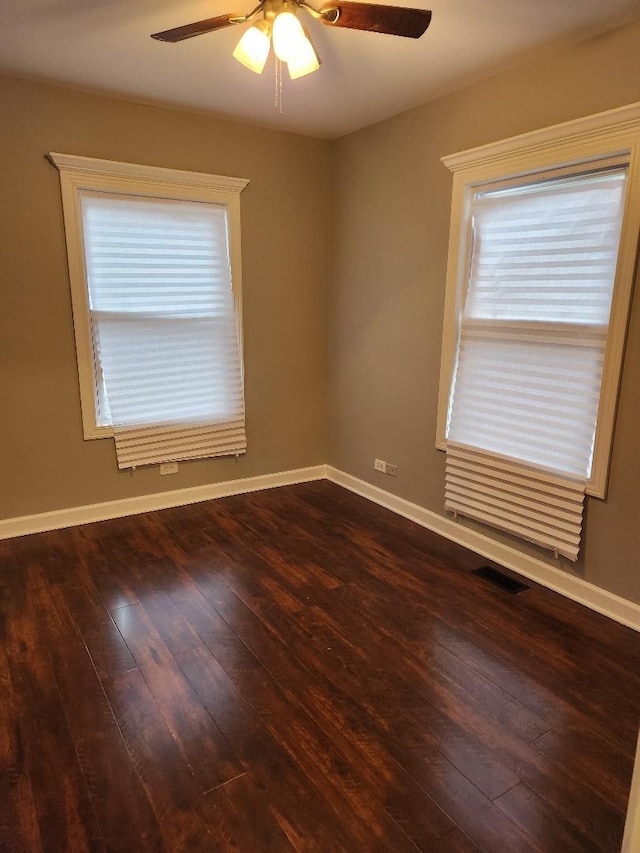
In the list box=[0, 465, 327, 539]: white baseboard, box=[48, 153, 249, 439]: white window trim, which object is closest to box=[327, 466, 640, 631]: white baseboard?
box=[0, 465, 327, 539]: white baseboard

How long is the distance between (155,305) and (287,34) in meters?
1.95

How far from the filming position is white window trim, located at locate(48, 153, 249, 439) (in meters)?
3.18

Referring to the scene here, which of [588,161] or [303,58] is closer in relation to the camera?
[303,58]

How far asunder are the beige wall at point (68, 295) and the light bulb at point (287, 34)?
168 cm

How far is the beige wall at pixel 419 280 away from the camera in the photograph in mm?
2465

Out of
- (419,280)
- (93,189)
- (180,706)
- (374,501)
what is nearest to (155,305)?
(93,189)

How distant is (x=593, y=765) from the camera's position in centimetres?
175

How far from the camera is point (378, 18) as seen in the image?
5.98ft

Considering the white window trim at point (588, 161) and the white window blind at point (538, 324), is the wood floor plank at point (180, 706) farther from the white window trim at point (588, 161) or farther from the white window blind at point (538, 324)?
the white window trim at point (588, 161)

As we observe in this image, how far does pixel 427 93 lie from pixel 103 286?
2258 millimetres

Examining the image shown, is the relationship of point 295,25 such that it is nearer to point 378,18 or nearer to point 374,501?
point 378,18

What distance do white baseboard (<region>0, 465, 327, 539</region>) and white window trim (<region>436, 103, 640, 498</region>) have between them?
2102 millimetres

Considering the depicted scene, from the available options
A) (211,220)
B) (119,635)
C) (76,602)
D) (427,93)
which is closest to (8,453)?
(76,602)

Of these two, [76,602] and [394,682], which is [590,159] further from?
[76,602]
